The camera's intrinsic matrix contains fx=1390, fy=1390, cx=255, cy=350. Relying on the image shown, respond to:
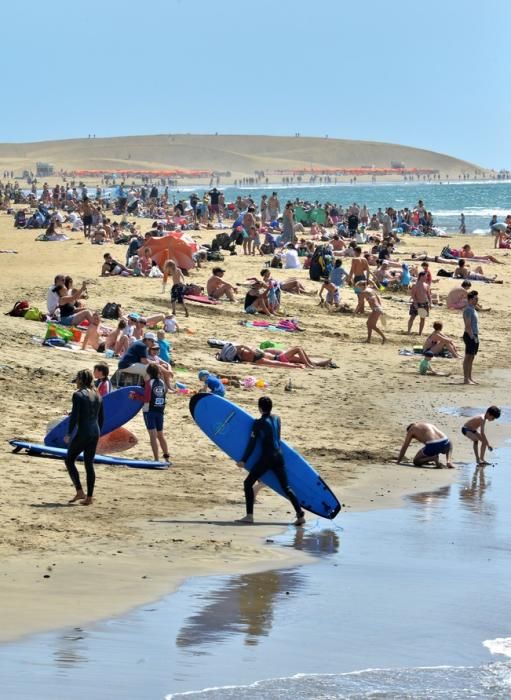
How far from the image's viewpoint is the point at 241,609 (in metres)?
9.38

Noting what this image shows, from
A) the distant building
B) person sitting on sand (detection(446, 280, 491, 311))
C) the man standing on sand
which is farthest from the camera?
the distant building

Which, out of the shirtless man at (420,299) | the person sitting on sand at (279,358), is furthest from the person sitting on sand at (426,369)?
the shirtless man at (420,299)

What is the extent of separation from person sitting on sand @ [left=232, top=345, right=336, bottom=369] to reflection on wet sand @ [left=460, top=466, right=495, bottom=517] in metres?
6.13

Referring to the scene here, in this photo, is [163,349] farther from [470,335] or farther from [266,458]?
[266,458]

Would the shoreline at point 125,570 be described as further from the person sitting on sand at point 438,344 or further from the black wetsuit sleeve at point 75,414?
the person sitting on sand at point 438,344

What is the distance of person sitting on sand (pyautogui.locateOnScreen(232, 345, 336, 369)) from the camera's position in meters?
20.7

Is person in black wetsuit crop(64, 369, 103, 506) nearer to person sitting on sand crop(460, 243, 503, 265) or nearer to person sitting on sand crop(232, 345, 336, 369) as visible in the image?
person sitting on sand crop(232, 345, 336, 369)

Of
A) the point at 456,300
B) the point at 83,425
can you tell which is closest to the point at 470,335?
the point at 456,300

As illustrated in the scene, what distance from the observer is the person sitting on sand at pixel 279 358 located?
20719mm

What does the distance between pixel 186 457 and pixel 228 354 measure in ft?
21.1

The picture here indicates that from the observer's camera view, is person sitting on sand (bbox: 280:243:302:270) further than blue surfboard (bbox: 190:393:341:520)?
Yes

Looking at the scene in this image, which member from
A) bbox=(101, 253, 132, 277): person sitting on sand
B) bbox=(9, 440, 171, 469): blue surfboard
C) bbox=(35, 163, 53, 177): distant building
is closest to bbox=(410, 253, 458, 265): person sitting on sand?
bbox=(101, 253, 132, 277): person sitting on sand

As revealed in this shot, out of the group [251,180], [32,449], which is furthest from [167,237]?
[251,180]

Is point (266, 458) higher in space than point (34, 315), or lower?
lower
